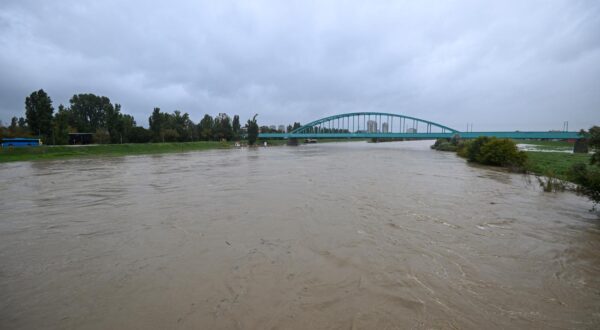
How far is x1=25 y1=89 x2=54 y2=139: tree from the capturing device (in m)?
45.0

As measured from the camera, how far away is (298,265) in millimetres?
5641

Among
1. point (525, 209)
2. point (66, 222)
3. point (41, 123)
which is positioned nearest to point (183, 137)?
point (41, 123)

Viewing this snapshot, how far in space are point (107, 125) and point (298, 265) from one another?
67051 millimetres

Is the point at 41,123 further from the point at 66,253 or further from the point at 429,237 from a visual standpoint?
the point at 429,237

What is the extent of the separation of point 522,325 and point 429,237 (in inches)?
137

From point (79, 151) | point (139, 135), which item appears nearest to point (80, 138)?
point (139, 135)

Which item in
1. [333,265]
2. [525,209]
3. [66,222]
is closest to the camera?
[333,265]

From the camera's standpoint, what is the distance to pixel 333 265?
18.6 feet

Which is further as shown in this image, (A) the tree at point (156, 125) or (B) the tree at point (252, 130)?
(B) the tree at point (252, 130)

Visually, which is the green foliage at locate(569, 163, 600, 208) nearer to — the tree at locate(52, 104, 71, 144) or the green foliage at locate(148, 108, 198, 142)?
the tree at locate(52, 104, 71, 144)

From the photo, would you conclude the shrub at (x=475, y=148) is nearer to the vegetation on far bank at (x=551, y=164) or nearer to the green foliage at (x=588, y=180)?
the vegetation on far bank at (x=551, y=164)

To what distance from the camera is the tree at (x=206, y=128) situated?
80.7 m

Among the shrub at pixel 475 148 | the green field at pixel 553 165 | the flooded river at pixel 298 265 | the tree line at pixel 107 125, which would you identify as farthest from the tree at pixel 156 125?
the green field at pixel 553 165

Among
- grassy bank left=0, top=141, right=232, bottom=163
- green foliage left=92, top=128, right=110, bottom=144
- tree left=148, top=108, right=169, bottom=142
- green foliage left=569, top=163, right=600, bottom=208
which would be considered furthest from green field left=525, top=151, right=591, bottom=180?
green foliage left=92, top=128, right=110, bottom=144
